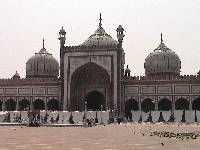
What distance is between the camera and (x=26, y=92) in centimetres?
4684

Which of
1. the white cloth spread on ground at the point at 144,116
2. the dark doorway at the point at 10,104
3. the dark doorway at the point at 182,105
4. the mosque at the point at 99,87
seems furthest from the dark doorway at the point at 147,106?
the dark doorway at the point at 10,104

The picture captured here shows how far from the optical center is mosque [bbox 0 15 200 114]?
42.6 meters

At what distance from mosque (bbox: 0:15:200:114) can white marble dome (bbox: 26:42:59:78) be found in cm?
588

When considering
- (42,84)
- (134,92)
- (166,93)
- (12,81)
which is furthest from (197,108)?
(12,81)

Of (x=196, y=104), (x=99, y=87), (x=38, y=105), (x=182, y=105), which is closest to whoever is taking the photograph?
(x=196, y=104)

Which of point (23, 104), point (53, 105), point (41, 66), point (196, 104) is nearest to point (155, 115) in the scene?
point (196, 104)

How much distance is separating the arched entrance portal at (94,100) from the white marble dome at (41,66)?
9327mm

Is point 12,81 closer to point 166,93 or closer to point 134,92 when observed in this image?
point 134,92

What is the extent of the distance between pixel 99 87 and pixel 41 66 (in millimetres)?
11403

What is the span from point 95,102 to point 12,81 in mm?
10148

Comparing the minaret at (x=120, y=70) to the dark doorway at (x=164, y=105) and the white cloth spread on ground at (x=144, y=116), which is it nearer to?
the white cloth spread on ground at (x=144, y=116)

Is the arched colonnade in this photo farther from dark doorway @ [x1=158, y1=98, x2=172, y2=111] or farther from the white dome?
dark doorway @ [x1=158, y1=98, x2=172, y2=111]

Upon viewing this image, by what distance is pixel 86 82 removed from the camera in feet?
150

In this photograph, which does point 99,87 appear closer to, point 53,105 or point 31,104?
point 53,105
